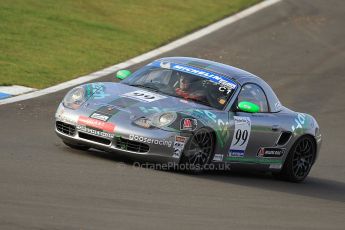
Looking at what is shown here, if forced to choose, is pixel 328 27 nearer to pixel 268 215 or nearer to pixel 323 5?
pixel 323 5

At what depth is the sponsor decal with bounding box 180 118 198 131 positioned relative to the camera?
9594mm

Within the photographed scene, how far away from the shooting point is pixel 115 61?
19.1 m

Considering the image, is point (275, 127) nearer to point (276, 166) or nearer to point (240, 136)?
point (276, 166)

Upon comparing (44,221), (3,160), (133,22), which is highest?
(44,221)

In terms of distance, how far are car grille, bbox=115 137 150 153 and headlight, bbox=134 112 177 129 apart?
204 millimetres

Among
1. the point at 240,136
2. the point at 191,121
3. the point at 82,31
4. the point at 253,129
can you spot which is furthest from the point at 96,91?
the point at 82,31

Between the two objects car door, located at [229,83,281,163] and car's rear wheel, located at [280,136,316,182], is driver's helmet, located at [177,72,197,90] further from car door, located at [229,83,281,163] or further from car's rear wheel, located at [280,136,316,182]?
car's rear wheel, located at [280,136,316,182]

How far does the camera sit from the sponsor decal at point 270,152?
35.5 feet

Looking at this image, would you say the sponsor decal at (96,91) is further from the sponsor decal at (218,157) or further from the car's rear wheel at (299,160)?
the car's rear wheel at (299,160)

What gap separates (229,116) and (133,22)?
13404 millimetres

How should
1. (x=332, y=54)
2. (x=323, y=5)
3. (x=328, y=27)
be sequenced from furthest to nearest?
(x=323, y=5)
(x=328, y=27)
(x=332, y=54)

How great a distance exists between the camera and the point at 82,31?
21.1 meters

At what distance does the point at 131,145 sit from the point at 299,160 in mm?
2796

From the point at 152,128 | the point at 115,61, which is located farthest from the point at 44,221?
the point at 115,61
